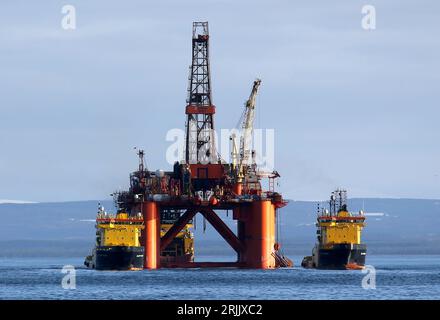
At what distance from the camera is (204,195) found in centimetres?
13525

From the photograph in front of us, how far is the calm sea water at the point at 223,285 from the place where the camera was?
92688 millimetres

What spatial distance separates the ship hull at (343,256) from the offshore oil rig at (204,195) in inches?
192

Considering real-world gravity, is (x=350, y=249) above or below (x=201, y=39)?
below

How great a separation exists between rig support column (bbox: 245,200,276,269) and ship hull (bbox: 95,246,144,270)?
10485 mm

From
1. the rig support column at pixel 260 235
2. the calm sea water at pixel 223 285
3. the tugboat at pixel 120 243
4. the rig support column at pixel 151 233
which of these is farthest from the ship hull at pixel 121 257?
the rig support column at pixel 260 235

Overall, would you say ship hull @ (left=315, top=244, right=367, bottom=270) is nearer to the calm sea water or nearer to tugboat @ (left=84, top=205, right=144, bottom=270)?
the calm sea water

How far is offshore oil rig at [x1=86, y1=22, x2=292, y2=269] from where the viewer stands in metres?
134

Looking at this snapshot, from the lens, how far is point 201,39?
142 meters

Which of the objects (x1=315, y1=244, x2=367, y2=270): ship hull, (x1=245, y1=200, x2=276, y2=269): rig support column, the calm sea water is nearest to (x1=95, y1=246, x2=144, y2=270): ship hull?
the calm sea water

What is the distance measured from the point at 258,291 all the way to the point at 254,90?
53039 millimetres
